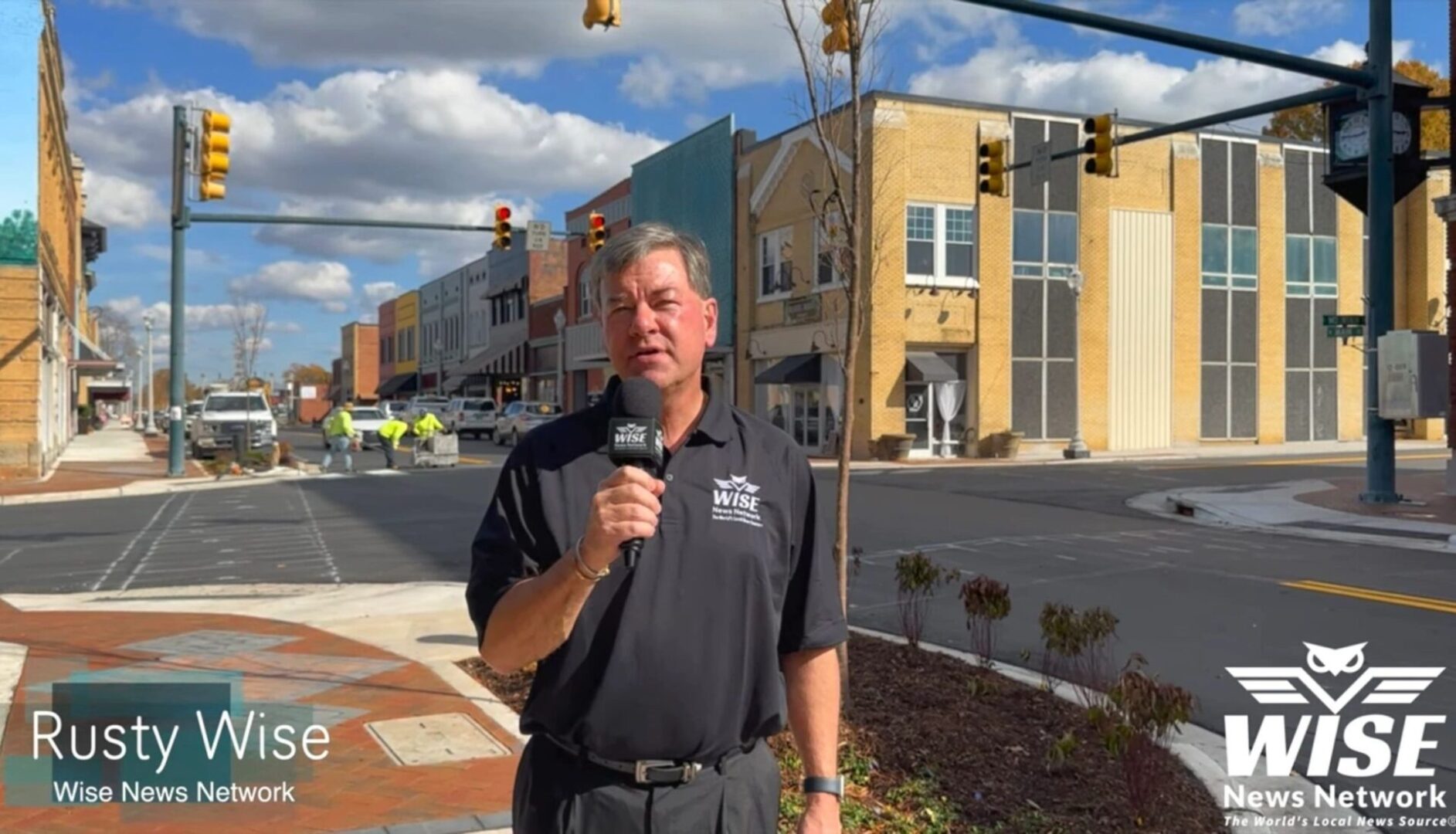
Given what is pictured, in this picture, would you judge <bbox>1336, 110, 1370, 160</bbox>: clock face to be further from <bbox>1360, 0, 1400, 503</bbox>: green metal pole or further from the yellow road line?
the yellow road line

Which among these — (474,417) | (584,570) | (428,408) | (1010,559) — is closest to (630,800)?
(584,570)

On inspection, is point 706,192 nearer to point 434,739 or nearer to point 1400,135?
point 1400,135

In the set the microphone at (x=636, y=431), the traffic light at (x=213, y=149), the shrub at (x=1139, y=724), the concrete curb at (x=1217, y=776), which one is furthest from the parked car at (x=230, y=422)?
the microphone at (x=636, y=431)

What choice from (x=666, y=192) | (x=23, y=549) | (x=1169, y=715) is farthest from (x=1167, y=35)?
(x=666, y=192)

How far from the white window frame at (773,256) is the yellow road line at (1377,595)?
25.1 m

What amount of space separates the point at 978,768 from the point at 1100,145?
14806 millimetres

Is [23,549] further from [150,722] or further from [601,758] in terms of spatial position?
[601,758]

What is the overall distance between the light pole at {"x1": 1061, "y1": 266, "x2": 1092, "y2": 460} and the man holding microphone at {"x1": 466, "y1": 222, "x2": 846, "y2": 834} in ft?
104

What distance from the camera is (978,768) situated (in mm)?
5258

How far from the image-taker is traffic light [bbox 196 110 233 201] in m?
19.3

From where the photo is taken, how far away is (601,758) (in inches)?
98.0

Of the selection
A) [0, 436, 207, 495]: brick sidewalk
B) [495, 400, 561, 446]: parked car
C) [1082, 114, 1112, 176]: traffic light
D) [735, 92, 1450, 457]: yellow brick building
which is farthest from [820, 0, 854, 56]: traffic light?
[495, 400, 561, 446]: parked car

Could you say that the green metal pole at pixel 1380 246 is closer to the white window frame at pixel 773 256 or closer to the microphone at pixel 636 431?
the microphone at pixel 636 431

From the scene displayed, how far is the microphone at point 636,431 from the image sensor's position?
2307 millimetres
